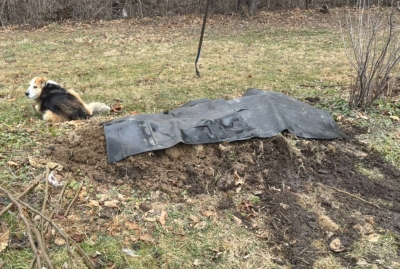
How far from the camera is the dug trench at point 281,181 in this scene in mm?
3375

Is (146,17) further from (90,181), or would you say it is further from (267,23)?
(90,181)

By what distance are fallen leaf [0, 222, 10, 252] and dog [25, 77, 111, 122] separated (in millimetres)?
2479

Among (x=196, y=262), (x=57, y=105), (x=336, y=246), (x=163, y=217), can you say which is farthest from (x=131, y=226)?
(x=57, y=105)

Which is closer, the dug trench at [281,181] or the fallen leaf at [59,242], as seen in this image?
the fallen leaf at [59,242]

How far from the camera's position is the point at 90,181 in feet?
12.4

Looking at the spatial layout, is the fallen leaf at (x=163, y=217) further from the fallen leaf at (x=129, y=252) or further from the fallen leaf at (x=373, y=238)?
the fallen leaf at (x=373, y=238)

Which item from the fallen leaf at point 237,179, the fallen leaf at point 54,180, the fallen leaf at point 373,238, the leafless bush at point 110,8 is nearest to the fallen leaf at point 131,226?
the fallen leaf at point 54,180

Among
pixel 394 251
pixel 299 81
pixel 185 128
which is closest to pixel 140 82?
pixel 299 81

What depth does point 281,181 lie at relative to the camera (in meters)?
4.00

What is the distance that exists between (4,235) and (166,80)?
18.1 feet

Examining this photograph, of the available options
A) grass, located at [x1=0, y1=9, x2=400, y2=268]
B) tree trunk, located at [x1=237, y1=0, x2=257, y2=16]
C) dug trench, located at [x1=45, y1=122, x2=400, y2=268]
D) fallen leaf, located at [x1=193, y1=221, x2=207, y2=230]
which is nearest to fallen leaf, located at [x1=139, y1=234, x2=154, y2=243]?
grass, located at [x1=0, y1=9, x2=400, y2=268]

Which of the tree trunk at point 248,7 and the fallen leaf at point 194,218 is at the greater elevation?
the tree trunk at point 248,7

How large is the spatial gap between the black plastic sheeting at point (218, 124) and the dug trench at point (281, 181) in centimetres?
10

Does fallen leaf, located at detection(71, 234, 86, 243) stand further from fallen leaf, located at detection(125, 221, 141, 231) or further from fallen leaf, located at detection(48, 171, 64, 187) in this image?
fallen leaf, located at detection(48, 171, 64, 187)
